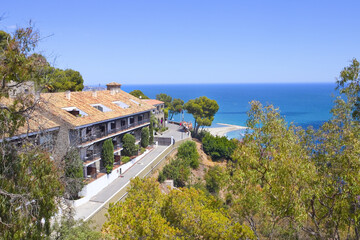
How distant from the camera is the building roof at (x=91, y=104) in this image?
2675 centimetres

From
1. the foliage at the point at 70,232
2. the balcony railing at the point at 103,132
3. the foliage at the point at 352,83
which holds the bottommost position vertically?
the foliage at the point at 70,232

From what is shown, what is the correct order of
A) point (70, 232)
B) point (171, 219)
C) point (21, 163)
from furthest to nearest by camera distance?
point (70, 232) → point (171, 219) → point (21, 163)

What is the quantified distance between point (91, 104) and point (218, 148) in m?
24.5

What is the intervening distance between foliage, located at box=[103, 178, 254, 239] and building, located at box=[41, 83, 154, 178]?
903cm

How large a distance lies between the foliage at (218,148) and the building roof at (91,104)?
1467cm

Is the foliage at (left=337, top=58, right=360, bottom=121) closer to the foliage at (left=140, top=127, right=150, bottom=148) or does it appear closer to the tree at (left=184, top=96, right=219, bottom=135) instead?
the foliage at (left=140, top=127, right=150, bottom=148)

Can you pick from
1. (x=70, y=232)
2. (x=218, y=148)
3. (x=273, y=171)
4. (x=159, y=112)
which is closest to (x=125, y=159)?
(x=70, y=232)

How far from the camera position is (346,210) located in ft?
37.8

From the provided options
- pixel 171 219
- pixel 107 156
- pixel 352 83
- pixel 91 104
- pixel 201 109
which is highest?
pixel 352 83

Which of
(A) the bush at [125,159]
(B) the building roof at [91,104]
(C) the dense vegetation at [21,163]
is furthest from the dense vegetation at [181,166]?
(C) the dense vegetation at [21,163]

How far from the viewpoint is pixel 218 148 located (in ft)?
161

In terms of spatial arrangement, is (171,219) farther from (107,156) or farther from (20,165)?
(107,156)

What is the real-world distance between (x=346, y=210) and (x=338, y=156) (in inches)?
91.0

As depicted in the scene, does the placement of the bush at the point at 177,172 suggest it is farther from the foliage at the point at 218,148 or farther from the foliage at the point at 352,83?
the foliage at the point at 352,83
